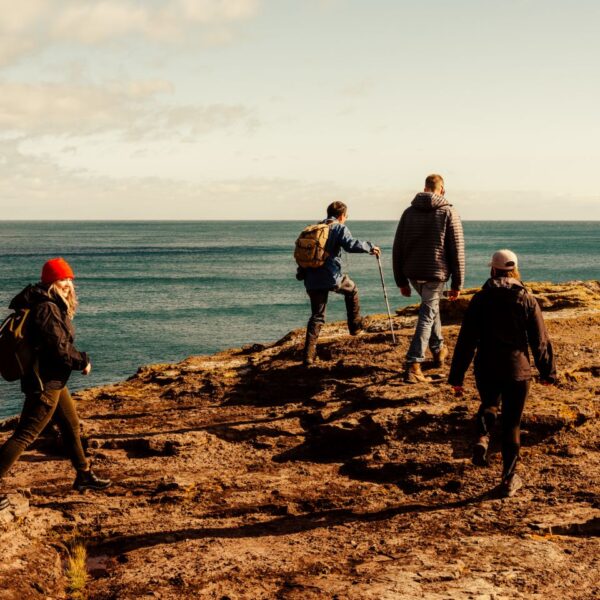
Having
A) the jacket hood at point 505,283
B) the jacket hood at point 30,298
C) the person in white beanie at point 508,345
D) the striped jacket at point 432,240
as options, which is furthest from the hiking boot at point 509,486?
the jacket hood at point 30,298

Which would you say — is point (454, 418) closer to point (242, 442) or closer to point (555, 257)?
point (242, 442)

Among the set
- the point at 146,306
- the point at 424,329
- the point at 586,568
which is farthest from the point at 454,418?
the point at 146,306

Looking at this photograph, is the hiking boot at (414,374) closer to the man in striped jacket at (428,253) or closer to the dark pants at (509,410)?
the man in striped jacket at (428,253)

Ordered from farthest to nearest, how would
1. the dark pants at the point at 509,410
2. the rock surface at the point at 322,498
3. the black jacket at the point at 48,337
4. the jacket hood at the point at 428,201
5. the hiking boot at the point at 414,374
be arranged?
the hiking boot at the point at 414,374, the jacket hood at the point at 428,201, the dark pants at the point at 509,410, the black jacket at the point at 48,337, the rock surface at the point at 322,498

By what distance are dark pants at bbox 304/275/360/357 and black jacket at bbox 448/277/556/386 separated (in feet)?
11.7

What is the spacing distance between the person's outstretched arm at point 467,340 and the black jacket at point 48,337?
10.7 feet

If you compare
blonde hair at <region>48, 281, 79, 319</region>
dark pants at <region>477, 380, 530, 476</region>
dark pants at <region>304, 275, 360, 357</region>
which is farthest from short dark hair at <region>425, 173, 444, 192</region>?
blonde hair at <region>48, 281, 79, 319</region>

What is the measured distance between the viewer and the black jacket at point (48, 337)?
19.0 ft

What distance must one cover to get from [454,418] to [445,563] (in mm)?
2694

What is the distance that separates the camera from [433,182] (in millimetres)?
8312

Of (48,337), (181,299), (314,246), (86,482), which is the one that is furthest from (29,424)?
(181,299)

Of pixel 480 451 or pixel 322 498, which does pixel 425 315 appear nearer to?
pixel 480 451

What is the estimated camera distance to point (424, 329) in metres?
8.47

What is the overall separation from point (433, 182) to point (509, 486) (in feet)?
12.5
